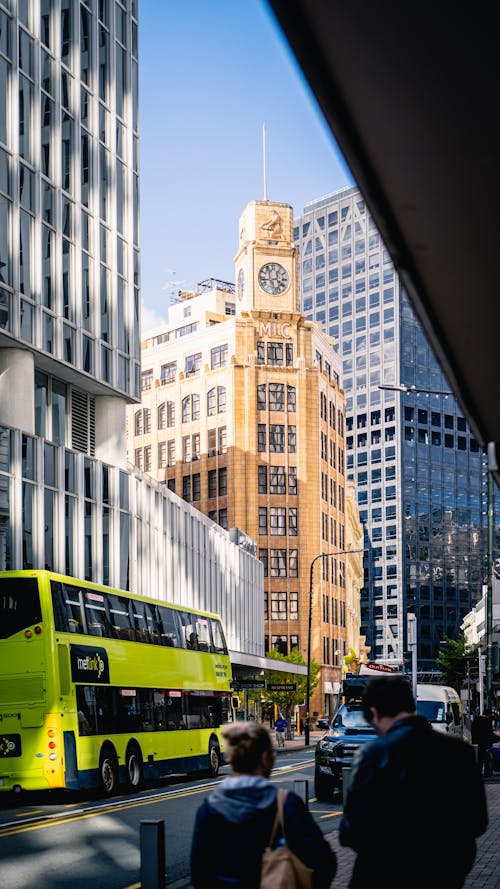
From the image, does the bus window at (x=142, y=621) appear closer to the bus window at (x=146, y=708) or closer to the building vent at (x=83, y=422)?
the bus window at (x=146, y=708)

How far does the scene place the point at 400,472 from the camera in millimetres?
161125

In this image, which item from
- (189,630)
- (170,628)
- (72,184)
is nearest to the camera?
(170,628)

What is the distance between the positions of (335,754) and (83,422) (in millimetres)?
22292

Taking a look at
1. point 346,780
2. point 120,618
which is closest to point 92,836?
point 346,780

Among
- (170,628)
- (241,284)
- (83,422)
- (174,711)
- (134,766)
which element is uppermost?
(241,284)

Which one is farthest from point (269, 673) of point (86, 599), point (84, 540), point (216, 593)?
point (86, 599)

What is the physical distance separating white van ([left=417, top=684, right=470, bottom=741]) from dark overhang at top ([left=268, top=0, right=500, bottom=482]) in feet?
76.9

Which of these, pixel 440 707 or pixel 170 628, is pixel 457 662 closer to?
pixel 440 707

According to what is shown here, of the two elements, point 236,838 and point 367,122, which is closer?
point 367,122

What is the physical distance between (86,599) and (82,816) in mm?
5339

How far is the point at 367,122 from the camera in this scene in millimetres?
4586

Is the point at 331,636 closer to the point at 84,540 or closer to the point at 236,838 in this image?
the point at 84,540

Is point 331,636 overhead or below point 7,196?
below

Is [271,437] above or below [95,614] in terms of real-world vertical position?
above
